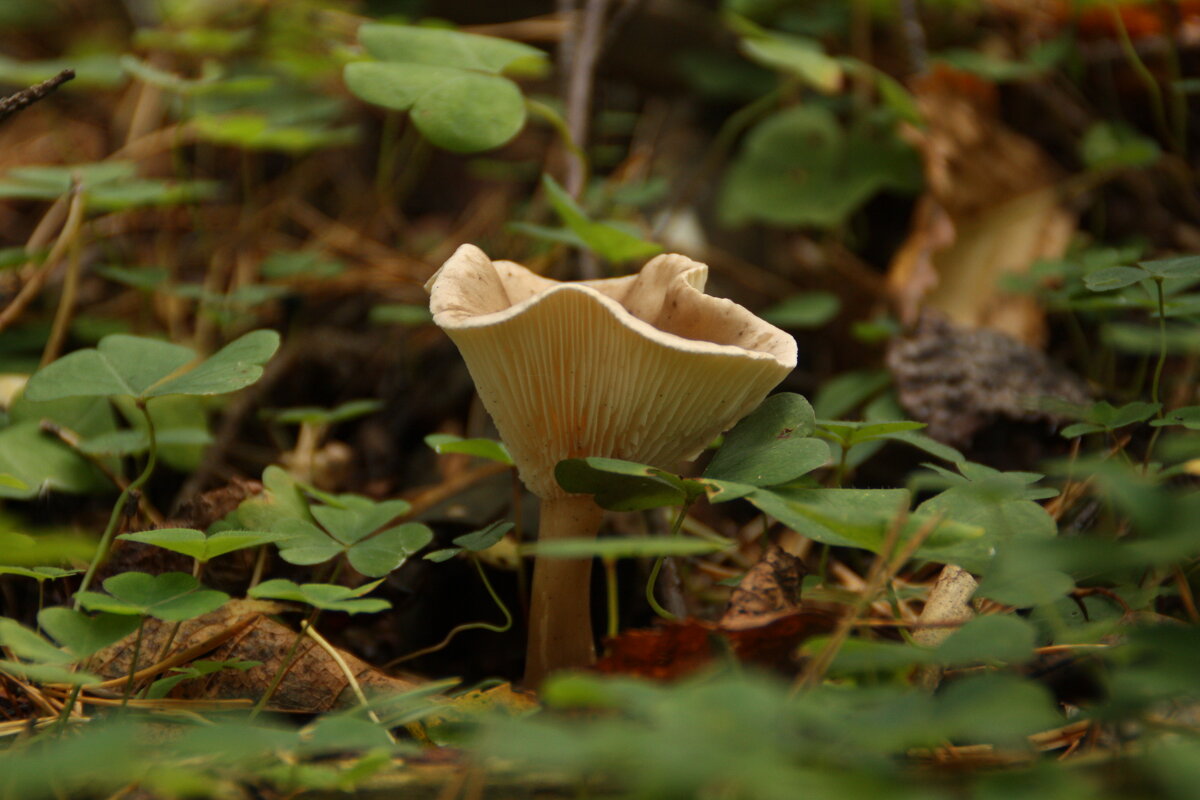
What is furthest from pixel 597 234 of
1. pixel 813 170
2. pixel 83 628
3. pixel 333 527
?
pixel 813 170

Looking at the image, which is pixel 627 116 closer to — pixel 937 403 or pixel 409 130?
pixel 409 130

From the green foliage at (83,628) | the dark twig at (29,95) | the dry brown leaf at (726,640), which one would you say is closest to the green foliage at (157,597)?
the green foliage at (83,628)

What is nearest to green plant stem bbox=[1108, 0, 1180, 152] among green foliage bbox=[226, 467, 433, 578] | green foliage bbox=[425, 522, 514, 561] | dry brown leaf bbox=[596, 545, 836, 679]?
dry brown leaf bbox=[596, 545, 836, 679]

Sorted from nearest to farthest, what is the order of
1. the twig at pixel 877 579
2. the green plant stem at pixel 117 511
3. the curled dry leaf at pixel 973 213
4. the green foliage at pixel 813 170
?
the twig at pixel 877 579
the green plant stem at pixel 117 511
the curled dry leaf at pixel 973 213
the green foliage at pixel 813 170

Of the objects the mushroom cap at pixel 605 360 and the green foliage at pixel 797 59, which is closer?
the mushroom cap at pixel 605 360

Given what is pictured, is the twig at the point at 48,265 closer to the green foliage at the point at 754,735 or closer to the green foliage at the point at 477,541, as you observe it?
the green foliage at the point at 477,541

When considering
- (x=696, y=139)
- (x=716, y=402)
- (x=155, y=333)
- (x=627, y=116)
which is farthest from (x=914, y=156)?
(x=155, y=333)

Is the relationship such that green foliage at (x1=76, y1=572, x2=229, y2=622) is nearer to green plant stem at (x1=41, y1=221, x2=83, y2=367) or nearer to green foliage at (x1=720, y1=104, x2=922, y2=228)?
green plant stem at (x1=41, y1=221, x2=83, y2=367)
